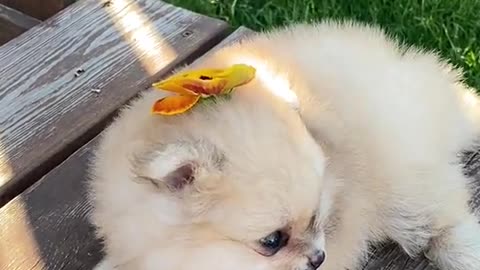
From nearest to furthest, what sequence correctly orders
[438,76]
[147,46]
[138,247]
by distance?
[138,247], [438,76], [147,46]

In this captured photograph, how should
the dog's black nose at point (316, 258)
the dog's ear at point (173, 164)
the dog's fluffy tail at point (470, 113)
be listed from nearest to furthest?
the dog's ear at point (173, 164)
the dog's black nose at point (316, 258)
the dog's fluffy tail at point (470, 113)

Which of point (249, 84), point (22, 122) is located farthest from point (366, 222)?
point (22, 122)

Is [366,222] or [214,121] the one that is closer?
[214,121]

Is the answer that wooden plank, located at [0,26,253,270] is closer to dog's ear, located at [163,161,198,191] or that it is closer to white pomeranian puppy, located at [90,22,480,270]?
white pomeranian puppy, located at [90,22,480,270]

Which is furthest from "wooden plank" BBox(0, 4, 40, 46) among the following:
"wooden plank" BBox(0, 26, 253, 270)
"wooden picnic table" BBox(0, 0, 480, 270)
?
"wooden plank" BBox(0, 26, 253, 270)

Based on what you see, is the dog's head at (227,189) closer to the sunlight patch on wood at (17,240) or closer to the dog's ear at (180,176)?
the dog's ear at (180,176)

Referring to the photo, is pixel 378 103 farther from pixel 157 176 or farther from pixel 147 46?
pixel 147 46

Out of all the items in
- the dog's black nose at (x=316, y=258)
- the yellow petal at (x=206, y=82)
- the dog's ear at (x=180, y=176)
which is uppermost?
the yellow petal at (x=206, y=82)

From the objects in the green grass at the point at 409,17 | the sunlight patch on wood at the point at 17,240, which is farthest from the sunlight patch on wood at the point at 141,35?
the green grass at the point at 409,17

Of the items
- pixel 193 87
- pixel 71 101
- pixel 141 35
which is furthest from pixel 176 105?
pixel 141 35
